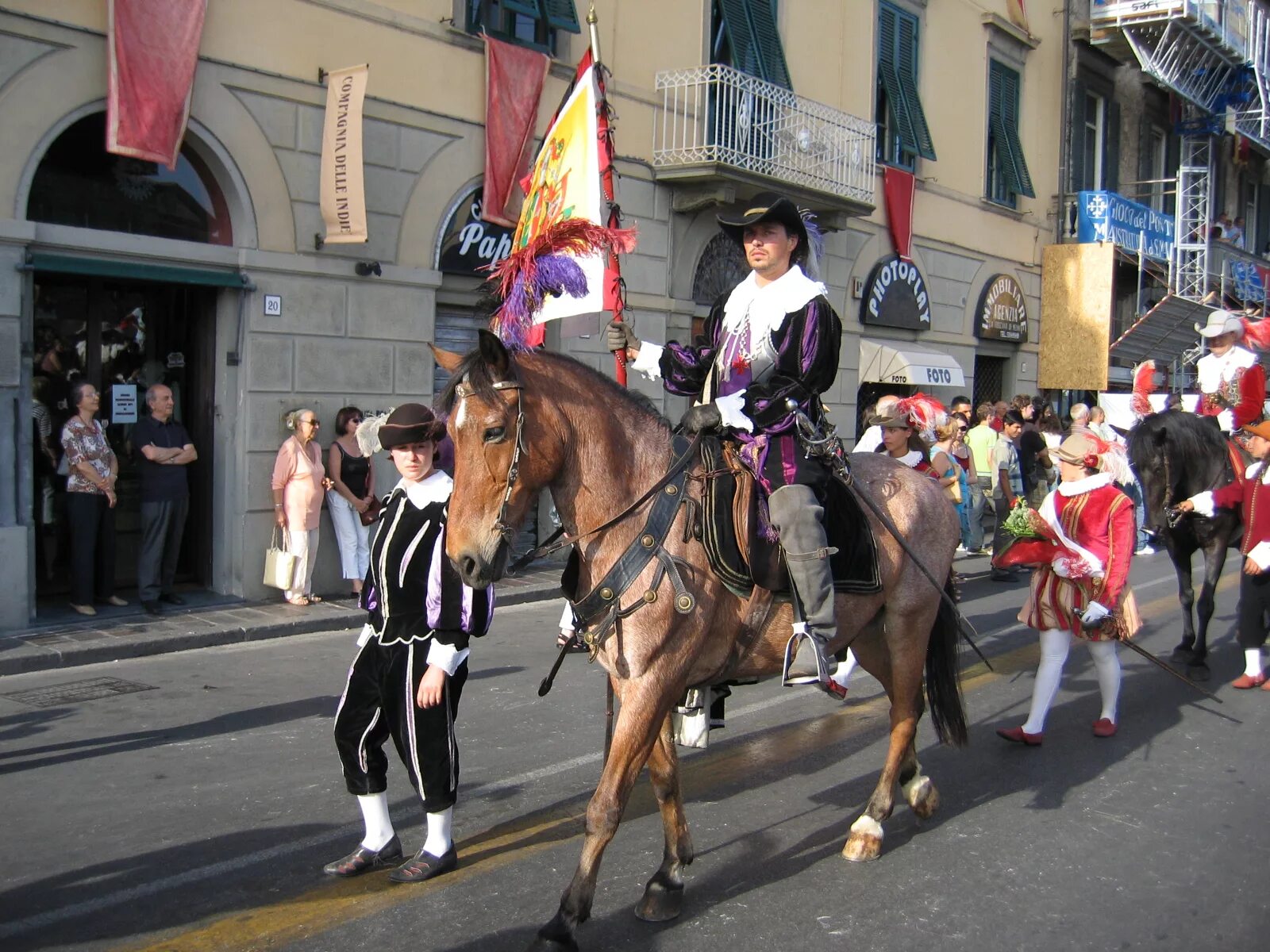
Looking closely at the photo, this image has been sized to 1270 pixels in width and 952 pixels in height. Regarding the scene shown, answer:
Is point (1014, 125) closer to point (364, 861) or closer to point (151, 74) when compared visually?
point (151, 74)

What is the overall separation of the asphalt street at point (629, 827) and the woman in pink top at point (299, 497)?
262cm

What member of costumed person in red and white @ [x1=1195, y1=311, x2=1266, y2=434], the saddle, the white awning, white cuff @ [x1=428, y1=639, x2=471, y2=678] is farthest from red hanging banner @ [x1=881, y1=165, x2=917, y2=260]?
white cuff @ [x1=428, y1=639, x2=471, y2=678]

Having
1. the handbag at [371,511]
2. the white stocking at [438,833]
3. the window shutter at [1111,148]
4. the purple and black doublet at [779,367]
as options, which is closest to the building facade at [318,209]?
the handbag at [371,511]

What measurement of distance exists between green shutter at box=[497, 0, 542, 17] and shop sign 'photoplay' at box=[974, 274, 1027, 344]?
12.3m

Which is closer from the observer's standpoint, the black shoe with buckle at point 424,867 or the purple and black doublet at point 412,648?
the purple and black doublet at point 412,648

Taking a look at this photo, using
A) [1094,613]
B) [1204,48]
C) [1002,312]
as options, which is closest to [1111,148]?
[1204,48]

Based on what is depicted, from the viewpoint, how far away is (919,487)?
5.41 metres

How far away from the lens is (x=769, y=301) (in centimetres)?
447

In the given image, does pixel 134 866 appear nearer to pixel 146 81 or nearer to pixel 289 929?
pixel 289 929

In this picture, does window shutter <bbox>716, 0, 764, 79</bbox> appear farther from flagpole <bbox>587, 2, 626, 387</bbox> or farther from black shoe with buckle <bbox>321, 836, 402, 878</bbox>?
black shoe with buckle <bbox>321, 836, 402, 878</bbox>

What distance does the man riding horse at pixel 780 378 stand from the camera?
4301 millimetres

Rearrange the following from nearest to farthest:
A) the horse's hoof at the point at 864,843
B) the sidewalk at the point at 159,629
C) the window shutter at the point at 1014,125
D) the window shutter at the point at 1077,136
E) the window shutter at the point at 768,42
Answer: the horse's hoof at the point at 864,843, the sidewalk at the point at 159,629, the window shutter at the point at 768,42, the window shutter at the point at 1014,125, the window shutter at the point at 1077,136

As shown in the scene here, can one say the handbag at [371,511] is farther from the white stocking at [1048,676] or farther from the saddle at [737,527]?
the saddle at [737,527]

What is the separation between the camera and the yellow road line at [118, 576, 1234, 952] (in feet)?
13.0
